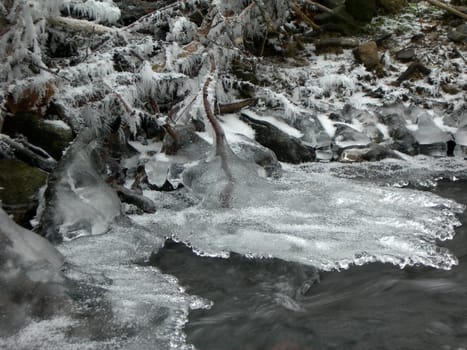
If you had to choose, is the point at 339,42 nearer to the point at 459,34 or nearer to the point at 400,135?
the point at 459,34

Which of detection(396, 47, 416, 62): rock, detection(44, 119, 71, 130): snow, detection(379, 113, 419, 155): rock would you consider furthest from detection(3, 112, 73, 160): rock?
detection(396, 47, 416, 62): rock

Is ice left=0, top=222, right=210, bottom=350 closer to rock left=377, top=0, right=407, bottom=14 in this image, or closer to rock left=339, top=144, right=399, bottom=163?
rock left=339, top=144, right=399, bottom=163

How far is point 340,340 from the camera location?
89.7 inches

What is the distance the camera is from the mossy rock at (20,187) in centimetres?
405

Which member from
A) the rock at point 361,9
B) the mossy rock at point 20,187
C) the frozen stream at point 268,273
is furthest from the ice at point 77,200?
the rock at point 361,9

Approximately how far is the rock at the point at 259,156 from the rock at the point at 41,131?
1.77m

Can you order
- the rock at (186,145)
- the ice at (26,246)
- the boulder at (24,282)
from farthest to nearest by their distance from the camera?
the rock at (186,145) → the ice at (26,246) → the boulder at (24,282)

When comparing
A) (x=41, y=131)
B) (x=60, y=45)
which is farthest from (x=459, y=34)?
(x=41, y=131)

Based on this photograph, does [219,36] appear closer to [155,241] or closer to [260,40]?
[260,40]

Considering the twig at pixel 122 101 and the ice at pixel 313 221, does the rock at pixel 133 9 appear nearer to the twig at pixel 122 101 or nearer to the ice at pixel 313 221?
the twig at pixel 122 101

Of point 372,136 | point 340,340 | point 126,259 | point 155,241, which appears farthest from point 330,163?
point 340,340

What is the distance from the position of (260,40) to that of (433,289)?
6254 millimetres

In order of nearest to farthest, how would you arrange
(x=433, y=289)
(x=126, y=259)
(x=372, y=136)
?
(x=433, y=289) → (x=126, y=259) → (x=372, y=136)

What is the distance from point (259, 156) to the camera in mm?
5254
